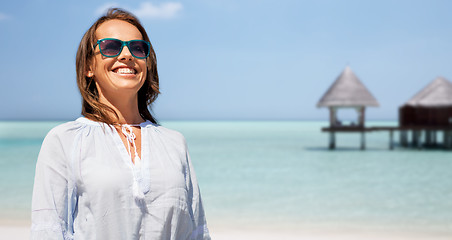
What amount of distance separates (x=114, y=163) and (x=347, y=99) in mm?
20773

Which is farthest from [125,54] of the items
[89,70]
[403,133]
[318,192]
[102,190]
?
[403,133]

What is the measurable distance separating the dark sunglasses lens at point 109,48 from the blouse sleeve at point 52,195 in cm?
28

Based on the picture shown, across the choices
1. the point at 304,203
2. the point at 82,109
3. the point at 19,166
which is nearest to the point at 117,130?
the point at 82,109

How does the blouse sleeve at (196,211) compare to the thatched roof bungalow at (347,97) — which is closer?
the blouse sleeve at (196,211)

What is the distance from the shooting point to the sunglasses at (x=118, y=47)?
129cm

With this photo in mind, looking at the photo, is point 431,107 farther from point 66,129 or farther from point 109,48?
point 66,129

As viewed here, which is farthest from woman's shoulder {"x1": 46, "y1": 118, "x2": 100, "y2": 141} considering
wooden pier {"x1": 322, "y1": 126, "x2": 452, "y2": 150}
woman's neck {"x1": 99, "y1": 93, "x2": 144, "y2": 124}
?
wooden pier {"x1": 322, "y1": 126, "x2": 452, "y2": 150}

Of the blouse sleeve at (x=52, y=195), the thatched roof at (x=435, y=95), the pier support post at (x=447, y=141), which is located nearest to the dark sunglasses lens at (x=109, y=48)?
the blouse sleeve at (x=52, y=195)

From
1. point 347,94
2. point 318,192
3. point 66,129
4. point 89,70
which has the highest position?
point 89,70

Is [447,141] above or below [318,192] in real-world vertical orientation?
below

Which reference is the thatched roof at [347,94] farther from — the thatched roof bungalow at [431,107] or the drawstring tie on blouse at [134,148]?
the drawstring tie on blouse at [134,148]

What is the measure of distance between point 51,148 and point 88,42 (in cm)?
35

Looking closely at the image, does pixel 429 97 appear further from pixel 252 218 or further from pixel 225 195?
pixel 252 218

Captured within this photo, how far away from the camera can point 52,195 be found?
1131mm
